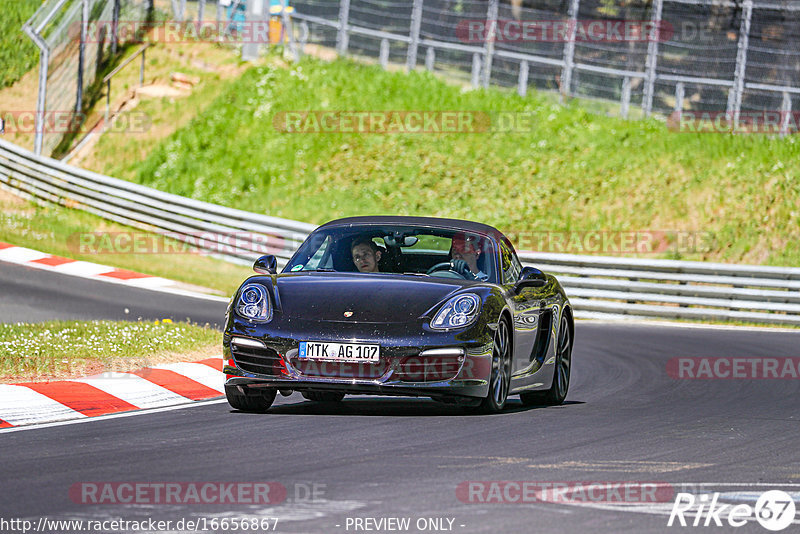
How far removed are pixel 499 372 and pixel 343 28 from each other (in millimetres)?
22658

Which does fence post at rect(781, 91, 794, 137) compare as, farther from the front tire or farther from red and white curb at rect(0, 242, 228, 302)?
the front tire

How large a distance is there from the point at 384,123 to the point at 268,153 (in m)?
2.63

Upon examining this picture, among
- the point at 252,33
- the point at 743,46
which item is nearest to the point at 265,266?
the point at 743,46

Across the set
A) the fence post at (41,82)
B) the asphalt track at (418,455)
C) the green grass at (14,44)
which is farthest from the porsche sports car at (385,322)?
the green grass at (14,44)

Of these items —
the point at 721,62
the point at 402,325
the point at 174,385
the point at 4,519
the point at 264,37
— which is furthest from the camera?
the point at 264,37

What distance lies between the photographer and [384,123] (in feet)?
99.5

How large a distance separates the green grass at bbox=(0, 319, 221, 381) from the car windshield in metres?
1.97

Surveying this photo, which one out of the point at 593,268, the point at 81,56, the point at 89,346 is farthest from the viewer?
the point at 81,56

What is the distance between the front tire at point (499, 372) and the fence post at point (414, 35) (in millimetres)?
20361

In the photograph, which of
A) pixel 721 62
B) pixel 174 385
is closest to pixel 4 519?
pixel 174 385

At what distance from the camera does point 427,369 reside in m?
8.56

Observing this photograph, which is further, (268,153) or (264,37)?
(264,37)

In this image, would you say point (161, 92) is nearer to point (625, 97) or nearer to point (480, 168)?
point (480, 168)

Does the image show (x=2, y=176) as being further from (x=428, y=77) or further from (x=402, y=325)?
(x=402, y=325)
